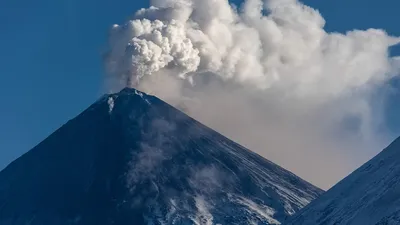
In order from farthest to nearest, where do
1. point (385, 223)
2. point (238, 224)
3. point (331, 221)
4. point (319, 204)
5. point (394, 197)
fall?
point (238, 224), point (319, 204), point (331, 221), point (394, 197), point (385, 223)

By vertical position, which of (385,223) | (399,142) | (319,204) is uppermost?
(399,142)

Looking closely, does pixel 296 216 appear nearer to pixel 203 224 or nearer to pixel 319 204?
pixel 319 204

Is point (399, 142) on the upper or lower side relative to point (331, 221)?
upper

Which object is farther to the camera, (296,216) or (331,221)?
(296,216)

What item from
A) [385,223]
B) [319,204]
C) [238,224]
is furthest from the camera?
[238,224]

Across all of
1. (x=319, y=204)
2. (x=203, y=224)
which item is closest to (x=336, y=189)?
(x=319, y=204)

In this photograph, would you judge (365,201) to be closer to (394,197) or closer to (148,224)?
(394,197)
